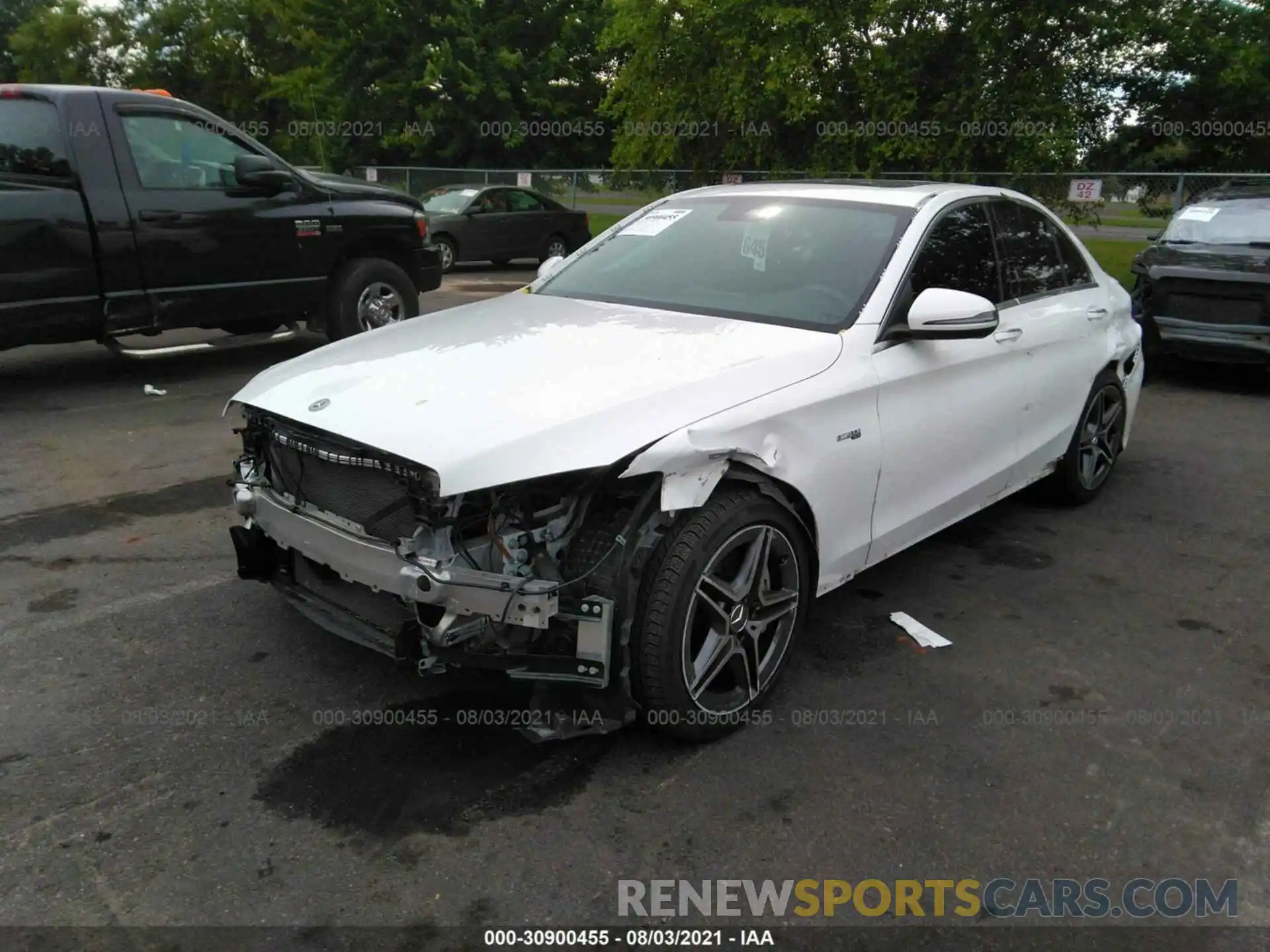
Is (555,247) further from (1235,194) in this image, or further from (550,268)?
(550,268)

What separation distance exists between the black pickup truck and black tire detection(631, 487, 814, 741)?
5.62 m

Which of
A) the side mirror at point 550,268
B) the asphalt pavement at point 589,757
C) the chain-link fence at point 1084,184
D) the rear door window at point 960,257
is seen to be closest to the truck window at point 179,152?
the asphalt pavement at point 589,757

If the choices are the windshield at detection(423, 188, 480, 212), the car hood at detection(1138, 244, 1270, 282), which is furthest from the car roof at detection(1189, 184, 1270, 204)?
the windshield at detection(423, 188, 480, 212)

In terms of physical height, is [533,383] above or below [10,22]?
below

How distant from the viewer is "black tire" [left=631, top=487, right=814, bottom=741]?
2.88 metres

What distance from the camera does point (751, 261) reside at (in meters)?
4.07

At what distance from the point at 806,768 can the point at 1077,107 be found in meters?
16.9

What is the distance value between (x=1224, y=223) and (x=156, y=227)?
8.59 metres

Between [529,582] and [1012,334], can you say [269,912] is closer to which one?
[529,582]

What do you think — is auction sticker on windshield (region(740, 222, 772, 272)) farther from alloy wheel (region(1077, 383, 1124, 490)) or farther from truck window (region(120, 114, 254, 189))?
truck window (region(120, 114, 254, 189))

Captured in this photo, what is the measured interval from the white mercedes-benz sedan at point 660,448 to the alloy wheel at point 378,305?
4355 millimetres

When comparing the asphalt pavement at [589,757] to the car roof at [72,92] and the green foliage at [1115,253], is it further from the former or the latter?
the green foliage at [1115,253]

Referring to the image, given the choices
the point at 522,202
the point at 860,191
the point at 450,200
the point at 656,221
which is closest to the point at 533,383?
the point at 656,221

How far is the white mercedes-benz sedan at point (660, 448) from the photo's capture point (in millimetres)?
2818
